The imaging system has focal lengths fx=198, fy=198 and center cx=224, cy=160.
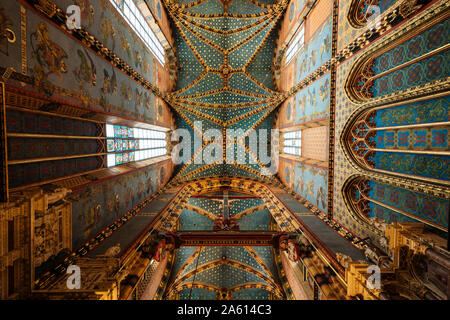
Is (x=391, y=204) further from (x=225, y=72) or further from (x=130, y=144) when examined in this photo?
(x=225, y=72)

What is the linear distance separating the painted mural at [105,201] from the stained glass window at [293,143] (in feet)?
26.4

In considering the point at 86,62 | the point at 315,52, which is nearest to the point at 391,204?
the point at 315,52

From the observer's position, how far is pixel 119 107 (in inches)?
283

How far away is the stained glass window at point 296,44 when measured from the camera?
10094 millimetres

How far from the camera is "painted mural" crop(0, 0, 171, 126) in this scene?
12.5 ft

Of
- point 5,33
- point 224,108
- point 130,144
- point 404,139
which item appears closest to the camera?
point 5,33

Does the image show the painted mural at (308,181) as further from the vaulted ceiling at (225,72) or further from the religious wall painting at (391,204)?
the vaulted ceiling at (225,72)

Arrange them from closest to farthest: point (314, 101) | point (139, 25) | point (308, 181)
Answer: point (314, 101) → point (308, 181) → point (139, 25)

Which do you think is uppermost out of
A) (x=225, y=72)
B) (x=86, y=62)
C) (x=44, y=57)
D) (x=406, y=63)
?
(x=225, y=72)

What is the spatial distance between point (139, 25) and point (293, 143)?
9886 millimetres

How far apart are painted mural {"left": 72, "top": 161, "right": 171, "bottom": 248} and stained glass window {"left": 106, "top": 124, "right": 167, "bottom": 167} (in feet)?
2.57

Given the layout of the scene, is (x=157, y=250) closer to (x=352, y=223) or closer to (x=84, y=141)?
(x=84, y=141)

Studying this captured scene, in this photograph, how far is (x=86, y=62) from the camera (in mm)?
5449

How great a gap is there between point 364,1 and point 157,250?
10045 millimetres
